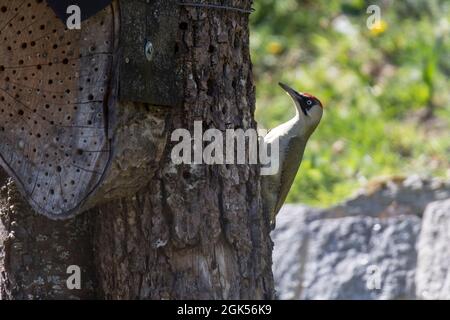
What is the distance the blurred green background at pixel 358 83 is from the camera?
861cm

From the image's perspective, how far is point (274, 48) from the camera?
35.8ft

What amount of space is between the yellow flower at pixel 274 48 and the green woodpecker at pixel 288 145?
15.6 ft

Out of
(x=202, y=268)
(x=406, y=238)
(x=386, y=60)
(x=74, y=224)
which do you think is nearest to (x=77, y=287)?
(x=74, y=224)

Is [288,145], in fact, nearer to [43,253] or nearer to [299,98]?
[299,98]

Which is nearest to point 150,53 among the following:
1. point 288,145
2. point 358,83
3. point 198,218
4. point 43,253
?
point 198,218

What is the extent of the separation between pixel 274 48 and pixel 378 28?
1296mm

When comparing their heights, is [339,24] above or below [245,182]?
above

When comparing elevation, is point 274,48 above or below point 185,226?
above

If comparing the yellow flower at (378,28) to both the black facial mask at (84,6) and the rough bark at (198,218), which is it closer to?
the rough bark at (198,218)

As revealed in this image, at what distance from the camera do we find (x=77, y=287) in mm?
4484

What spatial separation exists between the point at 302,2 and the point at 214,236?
756 cm

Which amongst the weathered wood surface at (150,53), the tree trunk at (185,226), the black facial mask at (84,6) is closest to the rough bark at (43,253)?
the tree trunk at (185,226)
